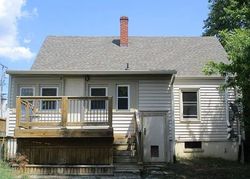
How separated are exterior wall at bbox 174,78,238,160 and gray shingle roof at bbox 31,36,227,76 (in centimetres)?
72

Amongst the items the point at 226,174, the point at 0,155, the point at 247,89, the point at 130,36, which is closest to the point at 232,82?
the point at 247,89

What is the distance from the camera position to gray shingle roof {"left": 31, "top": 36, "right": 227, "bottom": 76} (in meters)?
20.8

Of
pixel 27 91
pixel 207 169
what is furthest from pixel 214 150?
pixel 27 91

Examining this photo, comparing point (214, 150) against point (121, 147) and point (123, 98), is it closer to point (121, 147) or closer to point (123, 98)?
point (123, 98)

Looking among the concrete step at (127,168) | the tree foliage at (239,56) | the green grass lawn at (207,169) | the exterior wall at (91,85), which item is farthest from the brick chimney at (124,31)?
the concrete step at (127,168)

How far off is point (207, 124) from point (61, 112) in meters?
8.12

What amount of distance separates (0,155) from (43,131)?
6.88 ft

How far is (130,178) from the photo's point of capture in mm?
14078

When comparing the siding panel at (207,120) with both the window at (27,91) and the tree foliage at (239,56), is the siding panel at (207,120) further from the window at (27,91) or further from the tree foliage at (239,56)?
the window at (27,91)

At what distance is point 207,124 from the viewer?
20.3 metres

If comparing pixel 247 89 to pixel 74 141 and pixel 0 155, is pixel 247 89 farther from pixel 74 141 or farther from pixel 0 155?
pixel 0 155

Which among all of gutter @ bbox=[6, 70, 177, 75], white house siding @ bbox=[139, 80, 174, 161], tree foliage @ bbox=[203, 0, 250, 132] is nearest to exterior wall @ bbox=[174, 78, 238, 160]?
white house siding @ bbox=[139, 80, 174, 161]

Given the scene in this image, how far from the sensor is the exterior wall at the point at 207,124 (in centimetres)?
2009

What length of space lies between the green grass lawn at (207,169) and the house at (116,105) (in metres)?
1.08
